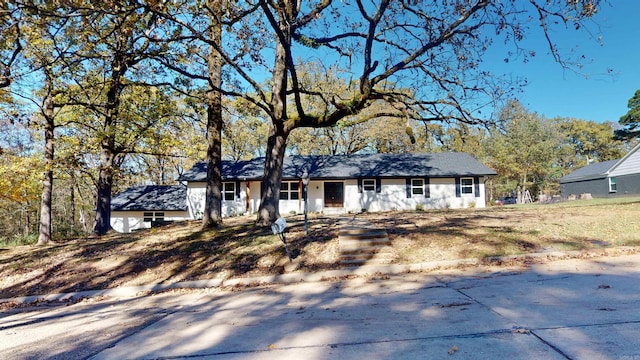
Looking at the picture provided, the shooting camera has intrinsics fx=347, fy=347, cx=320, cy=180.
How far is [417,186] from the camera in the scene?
2175 centimetres

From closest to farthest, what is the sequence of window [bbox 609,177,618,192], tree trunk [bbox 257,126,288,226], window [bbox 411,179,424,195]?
tree trunk [bbox 257,126,288,226] < window [bbox 411,179,424,195] < window [bbox 609,177,618,192]

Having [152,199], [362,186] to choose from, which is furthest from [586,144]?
[152,199]

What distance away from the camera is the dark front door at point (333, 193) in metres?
22.9

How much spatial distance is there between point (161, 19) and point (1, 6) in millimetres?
2752

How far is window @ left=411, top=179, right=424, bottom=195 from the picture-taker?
2169cm

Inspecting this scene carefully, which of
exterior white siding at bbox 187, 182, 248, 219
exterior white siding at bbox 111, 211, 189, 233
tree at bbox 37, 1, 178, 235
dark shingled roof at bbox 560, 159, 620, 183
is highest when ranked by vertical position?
tree at bbox 37, 1, 178, 235

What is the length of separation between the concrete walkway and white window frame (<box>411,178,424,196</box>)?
15.1m

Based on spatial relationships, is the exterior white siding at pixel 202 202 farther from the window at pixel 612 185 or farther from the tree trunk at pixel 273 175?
the window at pixel 612 185

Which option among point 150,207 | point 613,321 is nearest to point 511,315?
point 613,321

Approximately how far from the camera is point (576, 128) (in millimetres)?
46906

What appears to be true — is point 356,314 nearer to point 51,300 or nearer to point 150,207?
point 51,300

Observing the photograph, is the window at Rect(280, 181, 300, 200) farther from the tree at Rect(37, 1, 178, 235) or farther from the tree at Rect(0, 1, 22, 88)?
the tree at Rect(0, 1, 22, 88)

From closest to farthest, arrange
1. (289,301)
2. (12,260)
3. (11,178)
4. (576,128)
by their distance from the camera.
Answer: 1. (289,301)
2. (12,260)
3. (11,178)
4. (576,128)

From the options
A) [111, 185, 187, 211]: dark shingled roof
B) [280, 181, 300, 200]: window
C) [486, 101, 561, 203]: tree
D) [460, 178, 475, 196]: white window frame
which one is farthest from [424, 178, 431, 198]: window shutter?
[111, 185, 187, 211]: dark shingled roof
